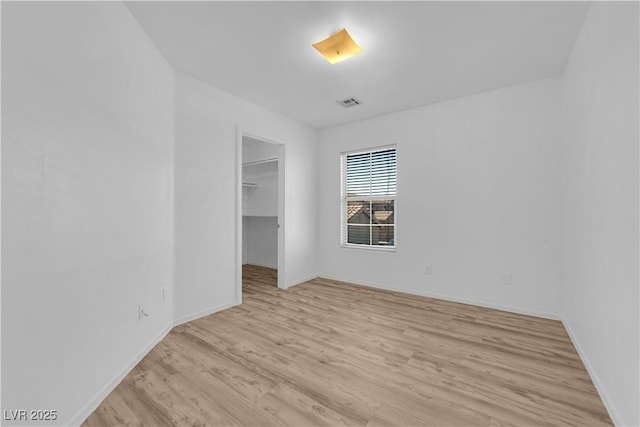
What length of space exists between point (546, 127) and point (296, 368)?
3496mm

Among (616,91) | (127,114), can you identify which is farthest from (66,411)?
(616,91)

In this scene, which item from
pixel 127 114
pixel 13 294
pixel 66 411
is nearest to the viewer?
pixel 13 294

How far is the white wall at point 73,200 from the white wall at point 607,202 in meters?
2.76

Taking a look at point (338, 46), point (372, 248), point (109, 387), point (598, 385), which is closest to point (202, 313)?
point (109, 387)

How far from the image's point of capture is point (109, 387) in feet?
5.50

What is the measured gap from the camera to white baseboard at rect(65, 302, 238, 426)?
1.44 meters

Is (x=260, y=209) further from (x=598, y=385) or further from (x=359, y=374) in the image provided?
(x=598, y=385)

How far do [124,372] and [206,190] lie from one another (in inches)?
70.4

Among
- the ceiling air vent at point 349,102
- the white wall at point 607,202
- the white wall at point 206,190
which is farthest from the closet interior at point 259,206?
the white wall at point 607,202

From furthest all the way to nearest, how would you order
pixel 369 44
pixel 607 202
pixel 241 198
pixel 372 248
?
pixel 372 248
pixel 241 198
pixel 369 44
pixel 607 202

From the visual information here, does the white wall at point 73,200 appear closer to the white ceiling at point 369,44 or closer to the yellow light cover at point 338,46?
the white ceiling at point 369,44

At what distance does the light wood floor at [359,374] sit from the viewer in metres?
1.49

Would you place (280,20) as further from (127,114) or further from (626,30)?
(626,30)

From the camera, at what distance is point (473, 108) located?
3289 millimetres
